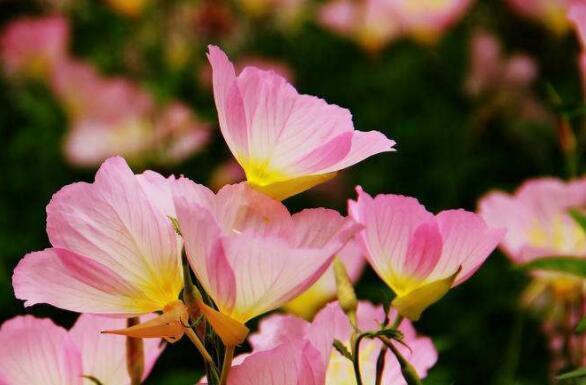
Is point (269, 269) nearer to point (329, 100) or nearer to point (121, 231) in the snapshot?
point (121, 231)

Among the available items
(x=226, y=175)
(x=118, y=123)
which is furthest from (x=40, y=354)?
(x=118, y=123)

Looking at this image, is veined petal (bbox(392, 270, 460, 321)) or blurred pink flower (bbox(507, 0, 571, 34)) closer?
veined petal (bbox(392, 270, 460, 321))

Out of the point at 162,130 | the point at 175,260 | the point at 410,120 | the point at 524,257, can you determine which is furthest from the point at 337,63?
the point at 175,260

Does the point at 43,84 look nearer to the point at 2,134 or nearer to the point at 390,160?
the point at 2,134

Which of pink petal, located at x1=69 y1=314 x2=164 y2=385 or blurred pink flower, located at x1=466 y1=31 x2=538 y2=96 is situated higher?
pink petal, located at x1=69 y1=314 x2=164 y2=385

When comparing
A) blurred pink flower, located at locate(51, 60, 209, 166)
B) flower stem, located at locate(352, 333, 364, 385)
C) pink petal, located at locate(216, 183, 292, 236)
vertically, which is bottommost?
blurred pink flower, located at locate(51, 60, 209, 166)

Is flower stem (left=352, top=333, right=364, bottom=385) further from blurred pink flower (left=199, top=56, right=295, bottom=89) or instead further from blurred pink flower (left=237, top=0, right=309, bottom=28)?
blurred pink flower (left=237, top=0, right=309, bottom=28)

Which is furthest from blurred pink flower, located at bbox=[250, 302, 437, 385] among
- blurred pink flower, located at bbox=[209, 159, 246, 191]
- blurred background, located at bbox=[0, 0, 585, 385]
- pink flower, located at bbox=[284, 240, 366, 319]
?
blurred pink flower, located at bbox=[209, 159, 246, 191]
